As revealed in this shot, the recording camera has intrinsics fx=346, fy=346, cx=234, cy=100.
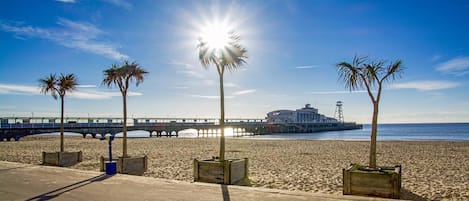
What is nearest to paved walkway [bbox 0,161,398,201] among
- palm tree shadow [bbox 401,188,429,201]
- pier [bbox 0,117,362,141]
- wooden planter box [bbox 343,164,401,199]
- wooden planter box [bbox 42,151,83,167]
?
wooden planter box [bbox 343,164,401,199]

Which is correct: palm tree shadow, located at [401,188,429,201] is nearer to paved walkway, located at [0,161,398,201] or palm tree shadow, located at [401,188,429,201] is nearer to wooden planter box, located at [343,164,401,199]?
wooden planter box, located at [343,164,401,199]

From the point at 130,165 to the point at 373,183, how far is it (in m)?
7.79

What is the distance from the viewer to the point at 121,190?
731 cm

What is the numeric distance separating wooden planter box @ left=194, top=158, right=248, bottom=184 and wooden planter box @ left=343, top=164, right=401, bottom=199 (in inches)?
109

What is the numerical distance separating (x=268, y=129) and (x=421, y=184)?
302ft

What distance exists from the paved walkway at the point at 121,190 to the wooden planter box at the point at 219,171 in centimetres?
85

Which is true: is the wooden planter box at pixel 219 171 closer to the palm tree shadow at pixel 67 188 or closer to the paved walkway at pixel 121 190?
the paved walkway at pixel 121 190

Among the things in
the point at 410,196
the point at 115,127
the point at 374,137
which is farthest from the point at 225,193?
the point at 115,127

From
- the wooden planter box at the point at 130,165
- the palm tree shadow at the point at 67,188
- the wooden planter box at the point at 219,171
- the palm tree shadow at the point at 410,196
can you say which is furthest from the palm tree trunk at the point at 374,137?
the wooden planter box at the point at 130,165

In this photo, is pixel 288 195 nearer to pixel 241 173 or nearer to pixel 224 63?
pixel 241 173

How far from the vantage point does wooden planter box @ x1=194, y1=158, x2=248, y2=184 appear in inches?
337

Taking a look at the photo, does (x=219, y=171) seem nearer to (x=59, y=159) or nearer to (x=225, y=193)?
(x=225, y=193)

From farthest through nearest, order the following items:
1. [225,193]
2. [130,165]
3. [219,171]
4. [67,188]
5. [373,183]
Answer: [130,165], [219,171], [67,188], [373,183], [225,193]

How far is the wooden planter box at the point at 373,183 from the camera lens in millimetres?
6976
